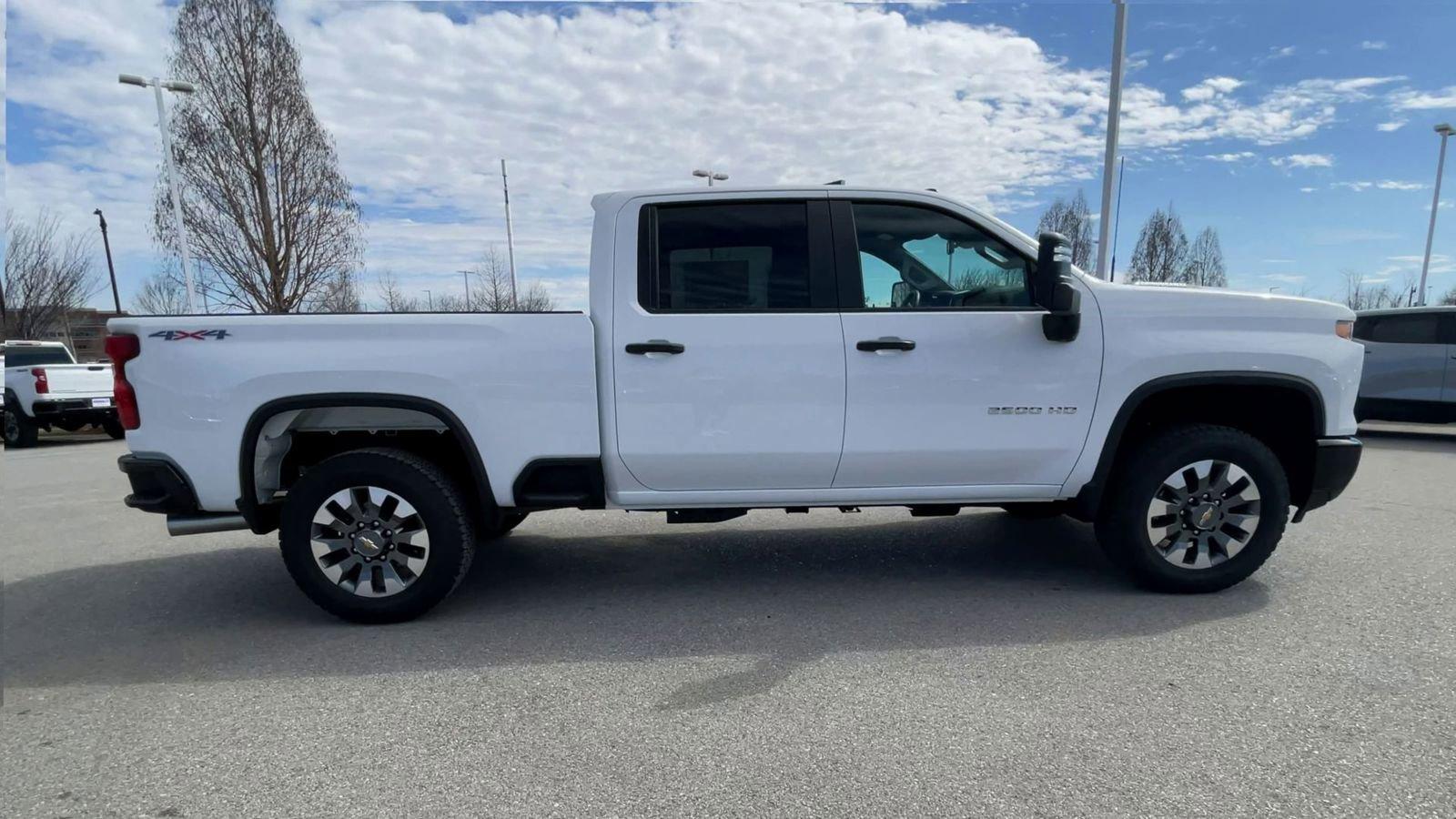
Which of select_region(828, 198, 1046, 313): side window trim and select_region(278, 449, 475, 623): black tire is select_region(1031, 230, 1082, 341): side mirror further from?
A: select_region(278, 449, 475, 623): black tire

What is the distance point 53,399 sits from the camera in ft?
41.1

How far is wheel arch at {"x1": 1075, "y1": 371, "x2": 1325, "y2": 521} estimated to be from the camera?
375cm

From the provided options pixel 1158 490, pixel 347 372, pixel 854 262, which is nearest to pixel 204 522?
pixel 347 372

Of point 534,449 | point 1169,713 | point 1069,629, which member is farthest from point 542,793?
point 1069,629

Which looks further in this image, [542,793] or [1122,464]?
[1122,464]

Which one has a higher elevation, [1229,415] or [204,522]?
[1229,415]

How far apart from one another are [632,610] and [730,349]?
1421 mm

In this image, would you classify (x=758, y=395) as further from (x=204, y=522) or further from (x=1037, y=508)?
(x=204, y=522)

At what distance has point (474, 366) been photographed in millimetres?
3551

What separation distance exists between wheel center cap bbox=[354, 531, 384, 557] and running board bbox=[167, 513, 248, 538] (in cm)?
55

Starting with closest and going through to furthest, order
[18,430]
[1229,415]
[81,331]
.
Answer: [1229,415] → [18,430] → [81,331]

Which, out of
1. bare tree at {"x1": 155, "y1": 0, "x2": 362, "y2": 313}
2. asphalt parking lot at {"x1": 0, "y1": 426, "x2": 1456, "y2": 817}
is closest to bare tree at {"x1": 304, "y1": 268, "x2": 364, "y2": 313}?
bare tree at {"x1": 155, "y1": 0, "x2": 362, "y2": 313}

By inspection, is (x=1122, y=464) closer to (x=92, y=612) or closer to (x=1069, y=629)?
(x=1069, y=629)

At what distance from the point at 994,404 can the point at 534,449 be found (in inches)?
87.7
